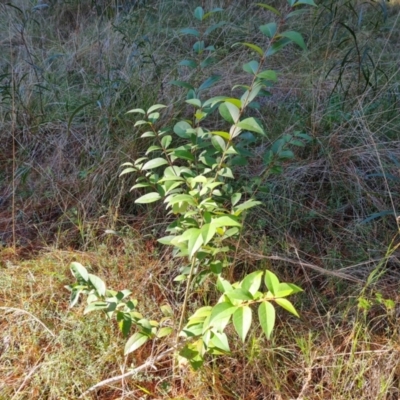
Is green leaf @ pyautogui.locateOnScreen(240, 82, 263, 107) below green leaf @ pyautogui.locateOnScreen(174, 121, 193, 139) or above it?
above

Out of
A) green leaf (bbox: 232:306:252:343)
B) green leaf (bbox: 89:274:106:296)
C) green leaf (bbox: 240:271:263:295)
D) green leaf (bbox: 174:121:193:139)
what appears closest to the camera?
green leaf (bbox: 232:306:252:343)

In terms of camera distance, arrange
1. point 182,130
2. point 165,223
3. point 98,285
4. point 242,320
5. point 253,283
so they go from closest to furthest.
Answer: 1. point 242,320
2. point 253,283
3. point 98,285
4. point 182,130
5. point 165,223

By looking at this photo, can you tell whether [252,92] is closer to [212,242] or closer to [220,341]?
[212,242]

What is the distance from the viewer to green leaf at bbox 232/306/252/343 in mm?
1025

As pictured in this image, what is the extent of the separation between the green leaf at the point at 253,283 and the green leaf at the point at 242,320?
0.24 feet

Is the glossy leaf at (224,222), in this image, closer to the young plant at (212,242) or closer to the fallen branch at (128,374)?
the young plant at (212,242)

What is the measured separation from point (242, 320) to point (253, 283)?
13 centimetres

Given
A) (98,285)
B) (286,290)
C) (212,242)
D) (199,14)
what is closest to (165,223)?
(212,242)

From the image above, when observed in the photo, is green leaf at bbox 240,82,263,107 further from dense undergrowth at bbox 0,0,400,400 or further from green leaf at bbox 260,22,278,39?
dense undergrowth at bbox 0,0,400,400

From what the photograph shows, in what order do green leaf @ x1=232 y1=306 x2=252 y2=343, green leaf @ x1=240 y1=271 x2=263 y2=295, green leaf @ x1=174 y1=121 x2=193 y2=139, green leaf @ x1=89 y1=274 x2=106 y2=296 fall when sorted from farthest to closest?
green leaf @ x1=174 y1=121 x2=193 y2=139 < green leaf @ x1=89 y1=274 x2=106 y2=296 < green leaf @ x1=240 y1=271 x2=263 y2=295 < green leaf @ x1=232 y1=306 x2=252 y2=343

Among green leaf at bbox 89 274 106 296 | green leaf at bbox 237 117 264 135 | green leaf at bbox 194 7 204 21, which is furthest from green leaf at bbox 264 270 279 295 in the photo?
green leaf at bbox 194 7 204 21

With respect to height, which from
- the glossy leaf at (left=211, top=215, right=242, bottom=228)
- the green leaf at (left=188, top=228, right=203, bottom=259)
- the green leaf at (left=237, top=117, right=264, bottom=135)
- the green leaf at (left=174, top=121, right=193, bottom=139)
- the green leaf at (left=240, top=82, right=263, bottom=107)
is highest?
the green leaf at (left=240, top=82, right=263, bottom=107)

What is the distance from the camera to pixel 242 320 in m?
1.05

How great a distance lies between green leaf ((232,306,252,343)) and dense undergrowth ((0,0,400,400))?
438 mm
